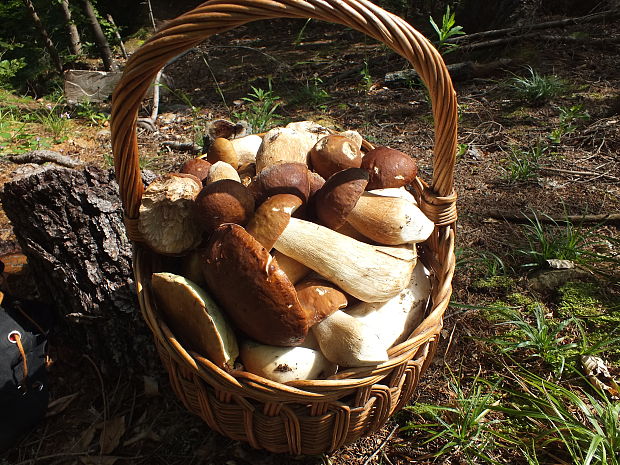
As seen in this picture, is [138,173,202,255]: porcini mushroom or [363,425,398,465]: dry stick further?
[363,425,398,465]: dry stick

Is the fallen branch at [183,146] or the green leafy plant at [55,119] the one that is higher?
the green leafy plant at [55,119]

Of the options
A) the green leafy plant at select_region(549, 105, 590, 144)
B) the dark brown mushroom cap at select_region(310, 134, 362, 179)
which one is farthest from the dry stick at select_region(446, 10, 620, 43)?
the dark brown mushroom cap at select_region(310, 134, 362, 179)

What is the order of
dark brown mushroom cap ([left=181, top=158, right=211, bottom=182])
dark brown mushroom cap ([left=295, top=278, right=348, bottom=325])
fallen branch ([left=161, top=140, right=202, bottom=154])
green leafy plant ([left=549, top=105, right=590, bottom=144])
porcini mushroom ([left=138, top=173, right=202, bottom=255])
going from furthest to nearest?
fallen branch ([left=161, top=140, right=202, bottom=154]) < green leafy plant ([left=549, top=105, right=590, bottom=144]) < dark brown mushroom cap ([left=181, top=158, right=211, bottom=182]) < porcini mushroom ([left=138, top=173, right=202, bottom=255]) < dark brown mushroom cap ([left=295, top=278, right=348, bottom=325])

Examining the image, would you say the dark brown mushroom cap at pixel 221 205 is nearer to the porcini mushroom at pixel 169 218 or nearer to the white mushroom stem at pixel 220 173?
the porcini mushroom at pixel 169 218

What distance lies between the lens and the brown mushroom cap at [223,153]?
1.96m

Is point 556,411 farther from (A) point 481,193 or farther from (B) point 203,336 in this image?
(A) point 481,193

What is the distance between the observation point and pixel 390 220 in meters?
1.50

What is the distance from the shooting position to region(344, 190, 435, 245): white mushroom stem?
150 centimetres

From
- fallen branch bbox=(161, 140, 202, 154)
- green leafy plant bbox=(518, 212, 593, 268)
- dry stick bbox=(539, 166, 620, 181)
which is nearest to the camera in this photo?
green leafy plant bbox=(518, 212, 593, 268)

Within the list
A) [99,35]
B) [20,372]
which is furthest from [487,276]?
[99,35]

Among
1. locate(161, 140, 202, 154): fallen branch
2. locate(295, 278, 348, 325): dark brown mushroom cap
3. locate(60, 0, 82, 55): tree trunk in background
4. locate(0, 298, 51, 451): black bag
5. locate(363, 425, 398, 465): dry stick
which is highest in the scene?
locate(60, 0, 82, 55): tree trunk in background

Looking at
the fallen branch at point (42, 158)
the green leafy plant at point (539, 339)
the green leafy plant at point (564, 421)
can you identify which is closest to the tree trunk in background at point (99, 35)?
the fallen branch at point (42, 158)

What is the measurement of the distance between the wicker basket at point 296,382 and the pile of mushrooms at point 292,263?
0.07 m

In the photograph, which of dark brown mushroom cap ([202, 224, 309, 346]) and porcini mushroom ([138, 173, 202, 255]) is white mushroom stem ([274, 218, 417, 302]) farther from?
porcini mushroom ([138, 173, 202, 255])
